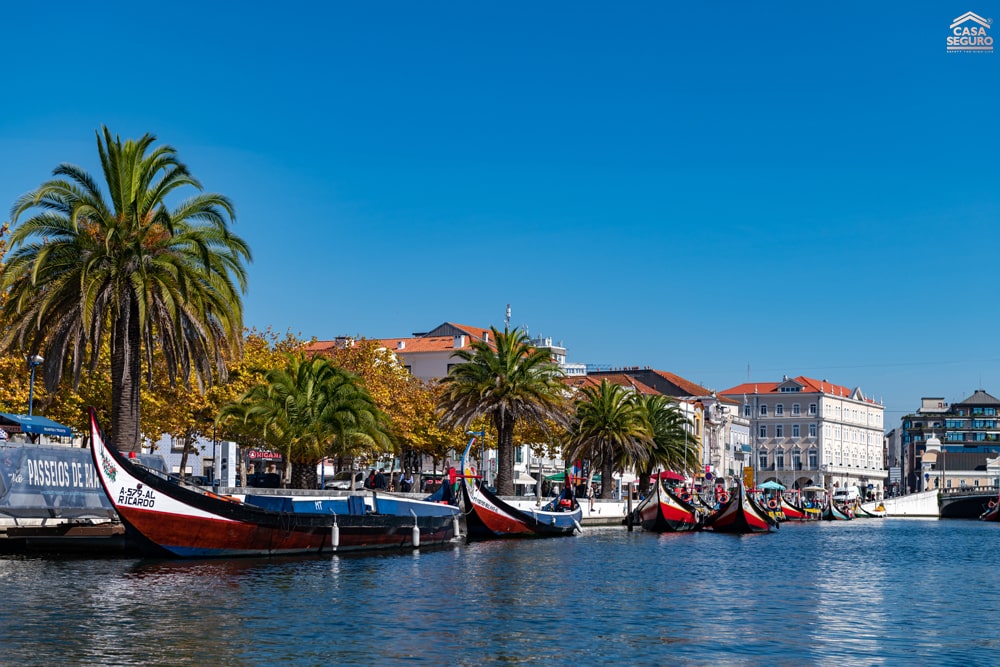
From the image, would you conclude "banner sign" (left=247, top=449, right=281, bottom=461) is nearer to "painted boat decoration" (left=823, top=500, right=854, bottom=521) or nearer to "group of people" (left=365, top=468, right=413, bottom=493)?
"group of people" (left=365, top=468, right=413, bottom=493)

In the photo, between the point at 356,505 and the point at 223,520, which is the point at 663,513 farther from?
the point at 223,520

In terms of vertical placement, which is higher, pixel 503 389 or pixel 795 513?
pixel 503 389

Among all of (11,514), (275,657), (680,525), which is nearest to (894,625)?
(275,657)

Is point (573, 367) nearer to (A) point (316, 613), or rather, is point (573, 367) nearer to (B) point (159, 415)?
(B) point (159, 415)

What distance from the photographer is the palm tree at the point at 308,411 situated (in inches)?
2312

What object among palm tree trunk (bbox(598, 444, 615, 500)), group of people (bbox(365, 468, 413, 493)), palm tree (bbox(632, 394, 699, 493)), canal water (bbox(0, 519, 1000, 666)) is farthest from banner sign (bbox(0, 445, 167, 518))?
palm tree (bbox(632, 394, 699, 493))

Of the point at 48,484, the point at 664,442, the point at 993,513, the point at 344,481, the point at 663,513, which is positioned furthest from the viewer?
the point at 993,513

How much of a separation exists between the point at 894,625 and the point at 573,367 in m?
133

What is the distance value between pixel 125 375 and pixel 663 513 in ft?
151

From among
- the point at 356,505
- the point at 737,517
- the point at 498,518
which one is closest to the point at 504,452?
the point at 498,518

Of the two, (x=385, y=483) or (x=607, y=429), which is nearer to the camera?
(x=385, y=483)

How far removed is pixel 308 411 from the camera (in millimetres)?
59188

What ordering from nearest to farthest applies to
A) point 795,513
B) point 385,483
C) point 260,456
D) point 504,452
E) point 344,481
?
point 504,452 → point 385,483 → point 344,481 → point 260,456 → point 795,513

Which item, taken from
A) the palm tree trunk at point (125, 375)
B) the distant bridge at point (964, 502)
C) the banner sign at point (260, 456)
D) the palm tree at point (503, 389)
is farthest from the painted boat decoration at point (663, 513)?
the distant bridge at point (964, 502)
